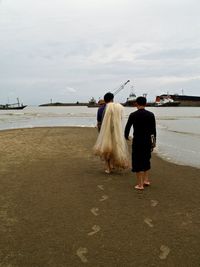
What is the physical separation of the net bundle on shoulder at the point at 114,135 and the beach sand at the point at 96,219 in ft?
1.45

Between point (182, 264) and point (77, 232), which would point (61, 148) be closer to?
point (77, 232)

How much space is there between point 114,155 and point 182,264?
15.2ft

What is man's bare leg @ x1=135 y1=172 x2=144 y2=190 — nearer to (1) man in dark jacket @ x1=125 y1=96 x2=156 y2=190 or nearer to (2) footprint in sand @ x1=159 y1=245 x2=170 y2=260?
(1) man in dark jacket @ x1=125 y1=96 x2=156 y2=190

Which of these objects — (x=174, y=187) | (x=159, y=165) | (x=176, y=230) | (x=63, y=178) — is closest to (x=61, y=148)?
(x=159, y=165)

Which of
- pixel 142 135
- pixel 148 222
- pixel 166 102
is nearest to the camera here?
pixel 148 222

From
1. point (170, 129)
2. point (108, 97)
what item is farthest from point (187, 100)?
point (108, 97)

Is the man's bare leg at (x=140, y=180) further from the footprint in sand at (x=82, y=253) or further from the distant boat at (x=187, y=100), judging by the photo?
the distant boat at (x=187, y=100)

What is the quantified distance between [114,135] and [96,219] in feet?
10.7

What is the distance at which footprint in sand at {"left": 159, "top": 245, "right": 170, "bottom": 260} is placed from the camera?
3.82 metres

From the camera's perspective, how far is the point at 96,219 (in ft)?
16.6

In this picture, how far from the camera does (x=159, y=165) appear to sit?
10227mm

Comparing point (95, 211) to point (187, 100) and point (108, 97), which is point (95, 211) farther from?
point (187, 100)

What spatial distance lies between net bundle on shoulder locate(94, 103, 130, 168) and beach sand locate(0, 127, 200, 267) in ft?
1.45

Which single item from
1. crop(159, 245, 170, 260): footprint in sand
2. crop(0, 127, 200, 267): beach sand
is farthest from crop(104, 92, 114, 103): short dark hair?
crop(159, 245, 170, 260): footprint in sand
